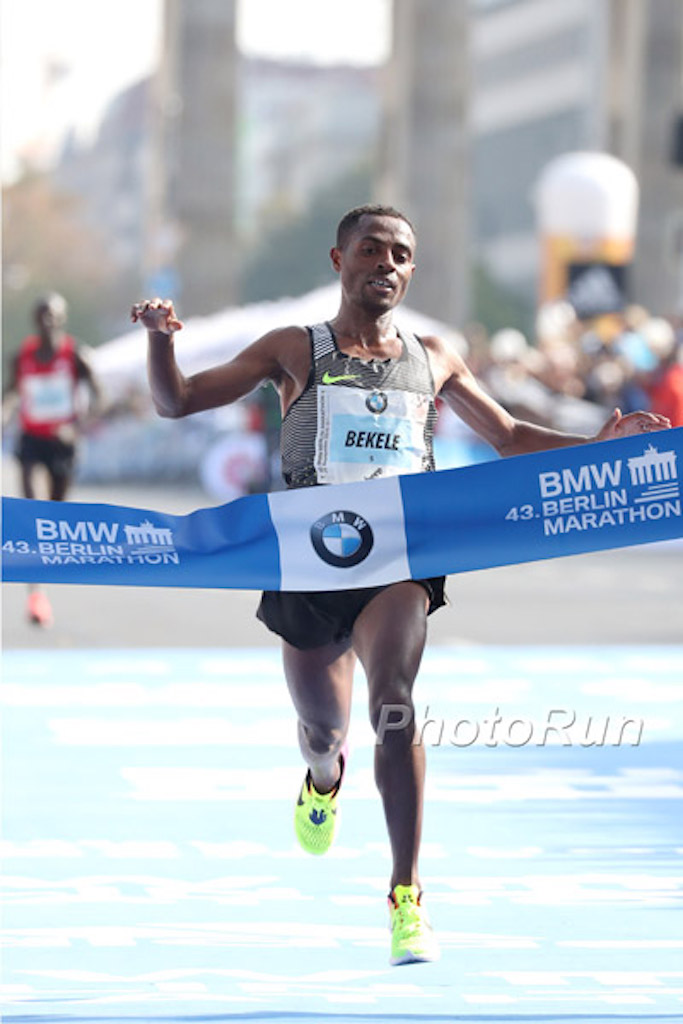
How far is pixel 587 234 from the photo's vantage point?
39750mm

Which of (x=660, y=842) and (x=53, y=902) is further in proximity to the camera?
(x=660, y=842)

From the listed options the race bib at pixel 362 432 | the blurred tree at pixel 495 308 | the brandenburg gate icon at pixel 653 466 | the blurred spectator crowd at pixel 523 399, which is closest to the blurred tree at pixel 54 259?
the blurred tree at pixel 495 308

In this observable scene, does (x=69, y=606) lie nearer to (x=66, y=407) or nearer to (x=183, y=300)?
(x=66, y=407)

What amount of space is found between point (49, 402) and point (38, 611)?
5.00 ft

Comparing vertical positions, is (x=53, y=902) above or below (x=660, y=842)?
below

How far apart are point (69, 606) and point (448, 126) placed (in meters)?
30.2

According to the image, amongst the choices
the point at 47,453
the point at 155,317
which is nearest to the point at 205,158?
the point at 47,453

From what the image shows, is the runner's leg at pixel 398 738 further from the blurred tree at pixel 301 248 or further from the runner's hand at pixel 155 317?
the blurred tree at pixel 301 248

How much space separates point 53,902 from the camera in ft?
23.4

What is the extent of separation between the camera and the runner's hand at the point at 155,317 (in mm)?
6223

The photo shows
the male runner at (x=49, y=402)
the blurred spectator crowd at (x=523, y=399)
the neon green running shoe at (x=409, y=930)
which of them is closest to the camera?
the neon green running shoe at (x=409, y=930)

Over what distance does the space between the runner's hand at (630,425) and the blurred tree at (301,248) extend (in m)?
121

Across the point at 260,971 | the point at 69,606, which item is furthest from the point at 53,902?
the point at 69,606

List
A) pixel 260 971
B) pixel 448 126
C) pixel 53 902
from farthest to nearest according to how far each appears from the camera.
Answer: pixel 448 126 → pixel 53 902 → pixel 260 971
